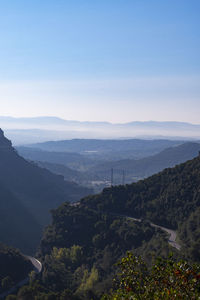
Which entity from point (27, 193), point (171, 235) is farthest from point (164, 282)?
point (27, 193)

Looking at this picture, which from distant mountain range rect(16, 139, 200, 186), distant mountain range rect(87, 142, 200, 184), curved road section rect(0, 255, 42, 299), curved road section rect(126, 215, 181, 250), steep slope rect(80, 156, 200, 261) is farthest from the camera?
distant mountain range rect(87, 142, 200, 184)

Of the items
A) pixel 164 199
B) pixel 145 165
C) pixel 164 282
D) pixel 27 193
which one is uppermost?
pixel 164 282

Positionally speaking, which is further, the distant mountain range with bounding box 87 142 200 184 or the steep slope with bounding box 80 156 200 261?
the distant mountain range with bounding box 87 142 200 184

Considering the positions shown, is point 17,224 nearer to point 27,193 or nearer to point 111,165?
point 27,193

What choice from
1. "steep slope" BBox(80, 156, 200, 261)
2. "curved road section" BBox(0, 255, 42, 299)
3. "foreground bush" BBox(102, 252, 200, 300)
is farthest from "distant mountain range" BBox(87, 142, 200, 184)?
"foreground bush" BBox(102, 252, 200, 300)

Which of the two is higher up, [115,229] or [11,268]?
[115,229]

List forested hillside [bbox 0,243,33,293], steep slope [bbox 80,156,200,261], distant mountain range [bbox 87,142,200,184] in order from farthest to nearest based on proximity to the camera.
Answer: distant mountain range [bbox 87,142,200,184]
steep slope [bbox 80,156,200,261]
forested hillside [bbox 0,243,33,293]

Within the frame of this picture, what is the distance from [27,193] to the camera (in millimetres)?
65938

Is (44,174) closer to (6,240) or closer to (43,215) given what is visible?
(43,215)

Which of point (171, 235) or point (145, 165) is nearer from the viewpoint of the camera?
point (171, 235)

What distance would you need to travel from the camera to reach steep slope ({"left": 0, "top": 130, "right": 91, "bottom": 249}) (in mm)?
54469

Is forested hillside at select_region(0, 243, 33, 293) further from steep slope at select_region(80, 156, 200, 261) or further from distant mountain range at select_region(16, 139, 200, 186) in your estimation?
distant mountain range at select_region(16, 139, 200, 186)

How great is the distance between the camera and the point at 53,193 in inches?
2758

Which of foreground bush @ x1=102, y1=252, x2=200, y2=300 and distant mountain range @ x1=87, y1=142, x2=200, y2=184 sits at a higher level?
foreground bush @ x1=102, y1=252, x2=200, y2=300
